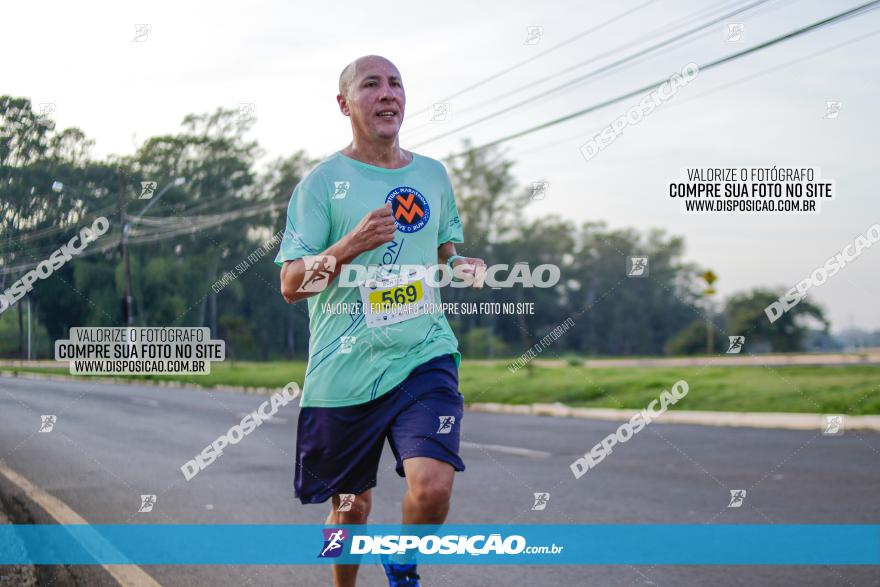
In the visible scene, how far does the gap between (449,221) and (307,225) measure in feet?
2.15

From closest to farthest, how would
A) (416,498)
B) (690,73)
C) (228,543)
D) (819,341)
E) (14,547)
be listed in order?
(416,498)
(14,547)
(228,543)
(690,73)
(819,341)

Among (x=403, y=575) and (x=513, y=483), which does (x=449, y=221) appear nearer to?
(x=403, y=575)

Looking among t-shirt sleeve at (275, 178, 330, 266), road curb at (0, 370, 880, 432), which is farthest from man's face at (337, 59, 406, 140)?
road curb at (0, 370, 880, 432)

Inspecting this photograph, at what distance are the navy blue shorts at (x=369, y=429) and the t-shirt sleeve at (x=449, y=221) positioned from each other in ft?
1.70

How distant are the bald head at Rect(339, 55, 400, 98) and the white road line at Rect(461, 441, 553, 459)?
669 cm

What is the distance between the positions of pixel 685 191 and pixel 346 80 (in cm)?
678

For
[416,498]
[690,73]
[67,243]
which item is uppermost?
[690,73]

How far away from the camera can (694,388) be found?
56.3 feet

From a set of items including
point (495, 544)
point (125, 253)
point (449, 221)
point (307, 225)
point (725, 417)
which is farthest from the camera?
point (725, 417)

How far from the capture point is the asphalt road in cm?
461

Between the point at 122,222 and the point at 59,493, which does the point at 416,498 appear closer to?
the point at 59,493

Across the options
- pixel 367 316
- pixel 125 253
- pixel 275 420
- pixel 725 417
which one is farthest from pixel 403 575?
pixel 275 420

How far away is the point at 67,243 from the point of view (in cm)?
691

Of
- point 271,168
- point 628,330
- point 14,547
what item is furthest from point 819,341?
point 14,547
